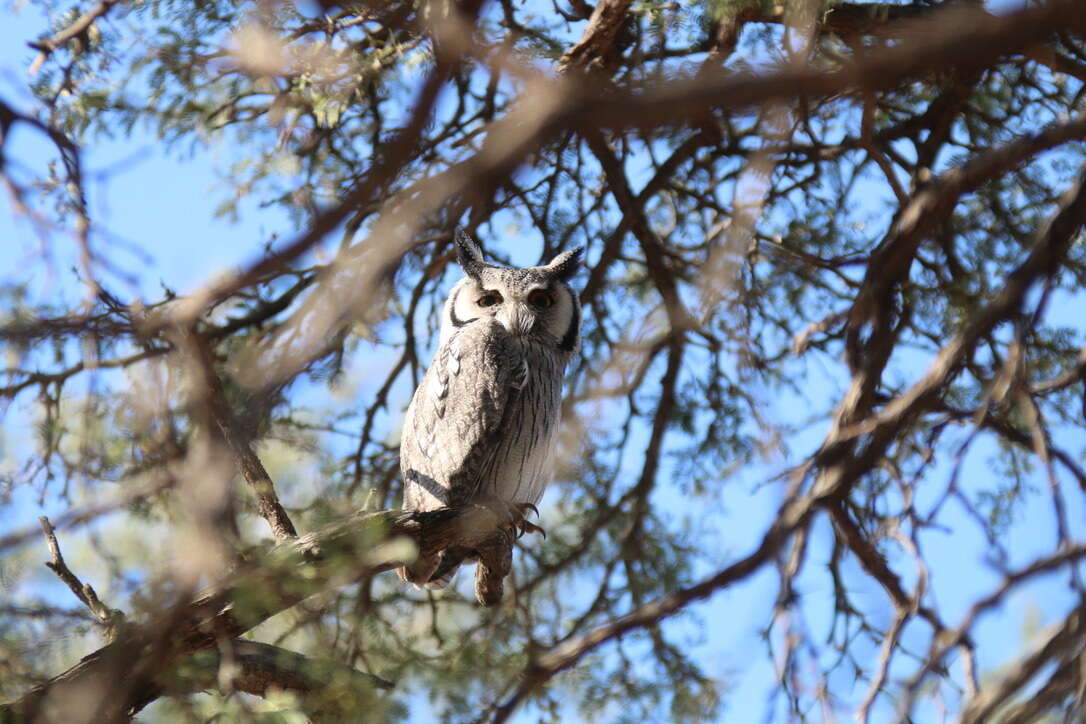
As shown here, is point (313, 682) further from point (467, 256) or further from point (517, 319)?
point (467, 256)

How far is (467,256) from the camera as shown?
4371 mm

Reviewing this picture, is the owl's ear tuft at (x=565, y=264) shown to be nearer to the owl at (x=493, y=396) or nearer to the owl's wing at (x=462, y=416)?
the owl at (x=493, y=396)

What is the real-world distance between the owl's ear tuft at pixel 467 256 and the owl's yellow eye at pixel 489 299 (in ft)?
0.27

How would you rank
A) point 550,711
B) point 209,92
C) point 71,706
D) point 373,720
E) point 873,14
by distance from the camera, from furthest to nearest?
1. point 209,92
2. point 550,711
3. point 873,14
4. point 373,720
5. point 71,706

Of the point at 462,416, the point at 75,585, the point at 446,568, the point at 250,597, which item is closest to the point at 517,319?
the point at 462,416

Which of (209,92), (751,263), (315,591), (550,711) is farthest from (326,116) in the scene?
(550,711)

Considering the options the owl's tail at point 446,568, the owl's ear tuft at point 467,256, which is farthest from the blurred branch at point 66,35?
the owl's tail at point 446,568

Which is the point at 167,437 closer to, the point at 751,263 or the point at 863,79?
the point at 863,79

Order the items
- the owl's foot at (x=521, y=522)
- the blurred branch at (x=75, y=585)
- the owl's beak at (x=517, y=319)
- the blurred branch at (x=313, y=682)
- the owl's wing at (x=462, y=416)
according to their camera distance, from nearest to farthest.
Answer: the blurred branch at (x=313, y=682), the blurred branch at (x=75, y=585), the owl's foot at (x=521, y=522), the owl's wing at (x=462, y=416), the owl's beak at (x=517, y=319)

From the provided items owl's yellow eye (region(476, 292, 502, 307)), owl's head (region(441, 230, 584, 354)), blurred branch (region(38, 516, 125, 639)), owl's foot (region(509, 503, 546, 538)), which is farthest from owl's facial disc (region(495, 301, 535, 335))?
blurred branch (region(38, 516, 125, 639))

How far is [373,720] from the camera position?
217cm

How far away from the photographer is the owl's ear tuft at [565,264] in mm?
4336

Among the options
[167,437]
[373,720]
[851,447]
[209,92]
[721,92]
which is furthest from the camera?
[209,92]

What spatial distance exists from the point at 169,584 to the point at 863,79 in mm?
1217
